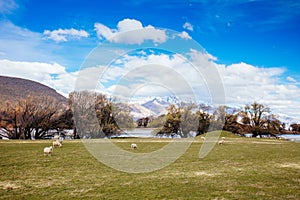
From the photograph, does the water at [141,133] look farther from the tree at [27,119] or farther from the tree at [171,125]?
the tree at [27,119]

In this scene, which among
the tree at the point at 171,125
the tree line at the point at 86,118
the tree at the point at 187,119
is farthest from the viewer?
the tree at the point at 171,125

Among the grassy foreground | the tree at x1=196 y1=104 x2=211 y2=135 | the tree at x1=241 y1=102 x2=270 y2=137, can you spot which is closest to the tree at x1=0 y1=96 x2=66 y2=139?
the tree at x1=196 y1=104 x2=211 y2=135

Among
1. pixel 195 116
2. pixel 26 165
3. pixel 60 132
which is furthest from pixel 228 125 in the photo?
pixel 26 165

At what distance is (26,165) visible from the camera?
17844 millimetres

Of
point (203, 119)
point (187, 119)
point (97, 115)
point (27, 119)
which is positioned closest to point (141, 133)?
point (187, 119)

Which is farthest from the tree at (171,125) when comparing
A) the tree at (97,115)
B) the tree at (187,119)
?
the tree at (97,115)

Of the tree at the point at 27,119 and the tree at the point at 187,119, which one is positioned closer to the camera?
the tree at the point at 27,119

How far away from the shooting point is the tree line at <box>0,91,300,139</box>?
6128cm

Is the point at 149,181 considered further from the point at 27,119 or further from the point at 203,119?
the point at 203,119

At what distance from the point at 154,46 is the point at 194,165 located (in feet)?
50.1

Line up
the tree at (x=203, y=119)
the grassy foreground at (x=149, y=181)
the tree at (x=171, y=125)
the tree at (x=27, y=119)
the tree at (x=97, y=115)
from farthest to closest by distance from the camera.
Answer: the tree at (x=203, y=119) < the tree at (x=171, y=125) < the tree at (x=97, y=115) < the tree at (x=27, y=119) < the grassy foreground at (x=149, y=181)

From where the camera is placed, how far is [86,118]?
201 feet

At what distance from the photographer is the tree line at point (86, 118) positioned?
61.3m

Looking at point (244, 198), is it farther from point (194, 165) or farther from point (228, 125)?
point (228, 125)
